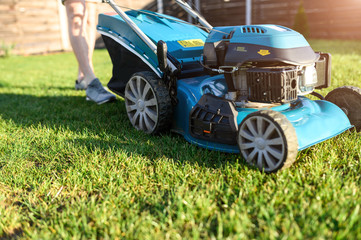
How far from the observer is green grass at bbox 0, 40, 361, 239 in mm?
1365

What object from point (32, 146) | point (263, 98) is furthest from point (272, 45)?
point (32, 146)

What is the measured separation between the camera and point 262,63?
203 centimetres

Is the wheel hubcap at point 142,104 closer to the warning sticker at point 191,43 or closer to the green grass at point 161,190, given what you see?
the green grass at point 161,190

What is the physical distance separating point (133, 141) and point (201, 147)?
489 mm

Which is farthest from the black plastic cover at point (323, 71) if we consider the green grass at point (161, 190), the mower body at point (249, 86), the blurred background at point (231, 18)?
the blurred background at point (231, 18)

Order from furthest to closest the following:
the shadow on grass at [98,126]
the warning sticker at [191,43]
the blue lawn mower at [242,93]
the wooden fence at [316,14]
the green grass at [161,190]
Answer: the wooden fence at [316,14] → the warning sticker at [191,43] → the shadow on grass at [98,126] → the blue lawn mower at [242,93] → the green grass at [161,190]

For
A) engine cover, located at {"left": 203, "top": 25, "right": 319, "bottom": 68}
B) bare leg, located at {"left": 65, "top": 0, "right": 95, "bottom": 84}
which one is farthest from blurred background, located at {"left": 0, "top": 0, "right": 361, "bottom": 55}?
engine cover, located at {"left": 203, "top": 25, "right": 319, "bottom": 68}

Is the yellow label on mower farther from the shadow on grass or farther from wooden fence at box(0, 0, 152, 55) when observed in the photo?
wooden fence at box(0, 0, 152, 55)

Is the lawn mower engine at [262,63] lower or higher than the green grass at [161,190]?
higher

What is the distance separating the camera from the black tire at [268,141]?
67.0 inches

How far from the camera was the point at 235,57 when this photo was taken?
6.72 ft

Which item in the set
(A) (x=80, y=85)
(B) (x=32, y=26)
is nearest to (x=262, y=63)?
(A) (x=80, y=85)

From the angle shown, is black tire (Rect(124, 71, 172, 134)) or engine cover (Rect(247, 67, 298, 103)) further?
black tire (Rect(124, 71, 172, 134))

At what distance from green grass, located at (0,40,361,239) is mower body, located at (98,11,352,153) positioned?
140mm
